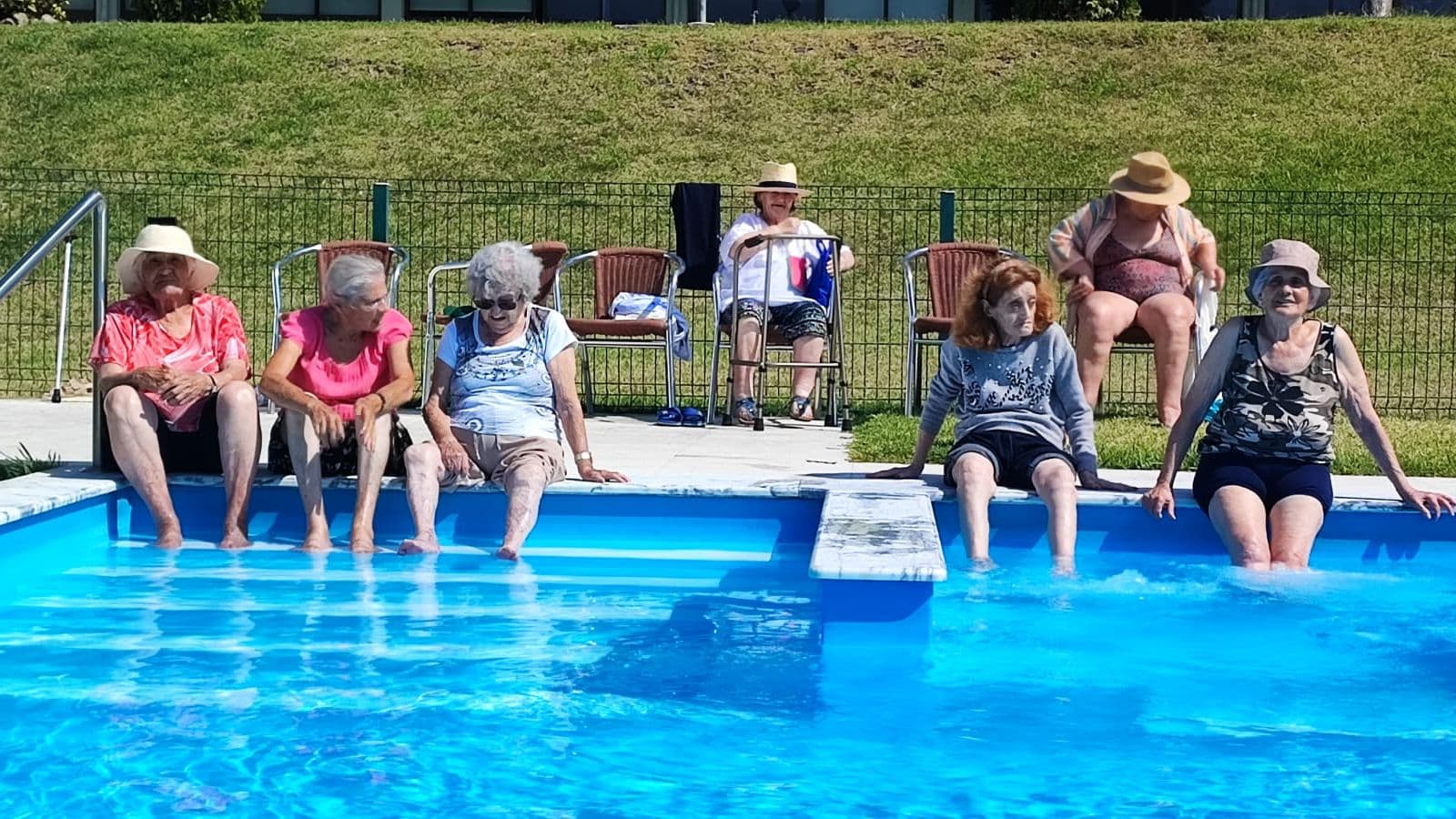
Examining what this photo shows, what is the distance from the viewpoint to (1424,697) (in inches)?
190

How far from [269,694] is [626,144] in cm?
1653

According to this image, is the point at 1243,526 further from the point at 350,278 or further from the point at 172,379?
the point at 172,379

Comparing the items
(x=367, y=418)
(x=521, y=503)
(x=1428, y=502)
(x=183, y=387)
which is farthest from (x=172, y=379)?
(x=1428, y=502)

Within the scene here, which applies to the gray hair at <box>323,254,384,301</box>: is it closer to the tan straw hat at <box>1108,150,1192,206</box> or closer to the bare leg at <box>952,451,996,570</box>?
the bare leg at <box>952,451,996,570</box>

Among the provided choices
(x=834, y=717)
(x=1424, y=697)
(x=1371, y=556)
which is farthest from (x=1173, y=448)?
(x=834, y=717)

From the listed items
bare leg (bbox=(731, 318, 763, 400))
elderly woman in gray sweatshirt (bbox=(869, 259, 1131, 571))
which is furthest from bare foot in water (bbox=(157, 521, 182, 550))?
bare leg (bbox=(731, 318, 763, 400))

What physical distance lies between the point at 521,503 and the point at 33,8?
22005mm

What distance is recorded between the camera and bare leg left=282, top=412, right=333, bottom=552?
6.38 metres

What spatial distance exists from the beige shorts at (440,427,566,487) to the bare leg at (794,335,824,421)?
127 inches

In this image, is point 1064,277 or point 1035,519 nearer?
point 1035,519

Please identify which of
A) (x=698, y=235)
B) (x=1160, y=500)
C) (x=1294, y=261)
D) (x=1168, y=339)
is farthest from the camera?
(x=698, y=235)

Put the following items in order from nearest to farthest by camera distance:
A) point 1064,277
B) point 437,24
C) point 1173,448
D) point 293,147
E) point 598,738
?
point 598,738, point 1173,448, point 1064,277, point 293,147, point 437,24

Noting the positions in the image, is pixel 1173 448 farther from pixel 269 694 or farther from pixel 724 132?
pixel 724 132

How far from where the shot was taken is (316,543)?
6.40 m
